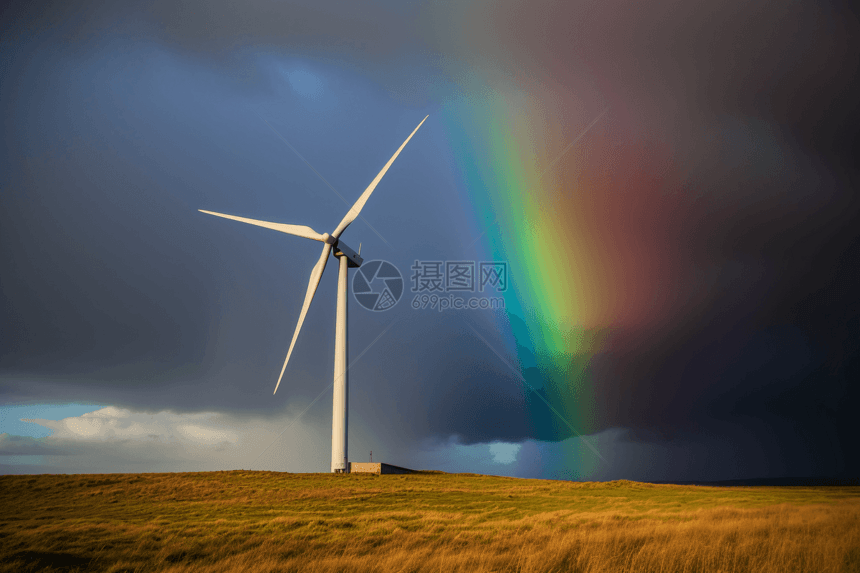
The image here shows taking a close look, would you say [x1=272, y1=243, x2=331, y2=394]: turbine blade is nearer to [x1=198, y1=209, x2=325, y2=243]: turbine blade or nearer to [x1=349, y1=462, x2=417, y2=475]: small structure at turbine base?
[x1=198, y1=209, x2=325, y2=243]: turbine blade

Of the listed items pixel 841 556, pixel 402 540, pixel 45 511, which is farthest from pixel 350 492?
pixel 841 556

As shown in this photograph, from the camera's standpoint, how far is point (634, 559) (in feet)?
59.1

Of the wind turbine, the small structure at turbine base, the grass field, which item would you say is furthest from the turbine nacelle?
the grass field

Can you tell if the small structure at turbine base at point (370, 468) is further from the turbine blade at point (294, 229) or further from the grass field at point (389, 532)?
the turbine blade at point (294, 229)

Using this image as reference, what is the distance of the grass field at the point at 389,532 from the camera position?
1864 centimetres

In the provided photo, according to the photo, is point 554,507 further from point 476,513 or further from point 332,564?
point 332,564

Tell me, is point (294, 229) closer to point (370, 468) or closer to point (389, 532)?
point (370, 468)

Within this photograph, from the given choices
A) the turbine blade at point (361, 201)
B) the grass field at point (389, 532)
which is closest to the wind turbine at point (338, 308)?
the turbine blade at point (361, 201)

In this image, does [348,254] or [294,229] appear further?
[348,254]

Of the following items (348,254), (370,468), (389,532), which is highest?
(348,254)

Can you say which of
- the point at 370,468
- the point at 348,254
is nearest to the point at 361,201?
the point at 348,254

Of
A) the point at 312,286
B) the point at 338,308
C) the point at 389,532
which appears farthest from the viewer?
the point at 338,308

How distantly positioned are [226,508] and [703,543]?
34.3 meters

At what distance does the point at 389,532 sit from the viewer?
29.2m
